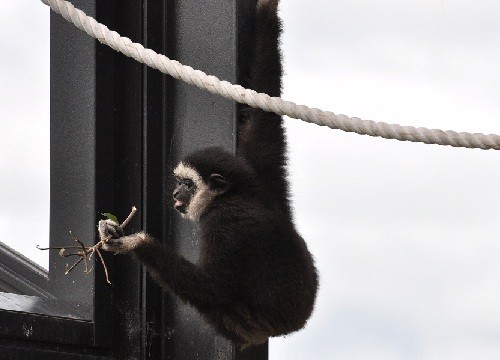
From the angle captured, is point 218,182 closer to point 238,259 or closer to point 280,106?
point 238,259

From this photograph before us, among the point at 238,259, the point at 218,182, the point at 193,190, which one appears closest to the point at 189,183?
the point at 193,190

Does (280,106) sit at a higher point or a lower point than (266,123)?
lower

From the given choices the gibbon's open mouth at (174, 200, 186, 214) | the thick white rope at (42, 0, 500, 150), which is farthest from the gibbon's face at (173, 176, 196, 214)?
the thick white rope at (42, 0, 500, 150)

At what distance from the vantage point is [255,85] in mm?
5332

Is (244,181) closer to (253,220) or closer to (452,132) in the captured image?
(253,220)

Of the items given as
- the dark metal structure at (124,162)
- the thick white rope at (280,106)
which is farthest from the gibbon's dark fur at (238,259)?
the thick white rope at (280,106)

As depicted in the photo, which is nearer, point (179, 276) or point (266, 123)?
point (179, 276)

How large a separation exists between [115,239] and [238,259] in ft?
1.68

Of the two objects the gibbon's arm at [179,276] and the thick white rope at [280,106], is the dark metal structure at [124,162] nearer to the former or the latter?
the gibbon's arm at [179,276]

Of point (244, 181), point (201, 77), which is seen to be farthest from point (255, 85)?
point (201, 77)

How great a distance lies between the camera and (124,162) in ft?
18.4

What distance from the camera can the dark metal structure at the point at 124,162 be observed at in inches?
215

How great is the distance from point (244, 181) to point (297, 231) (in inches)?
11.8

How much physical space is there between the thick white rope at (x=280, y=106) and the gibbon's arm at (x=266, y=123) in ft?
2.74
